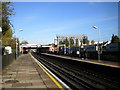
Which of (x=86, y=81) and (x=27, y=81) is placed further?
(x=86, y=81)

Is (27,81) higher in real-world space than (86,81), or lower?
higher

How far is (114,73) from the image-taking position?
1409 cm

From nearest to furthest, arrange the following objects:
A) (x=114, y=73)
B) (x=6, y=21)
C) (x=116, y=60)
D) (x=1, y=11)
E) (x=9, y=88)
Result: (x=9, y=88) < (x=114, y=73) < (x=1, y=11) < (x=6, y=21) < (x=116, y=60)

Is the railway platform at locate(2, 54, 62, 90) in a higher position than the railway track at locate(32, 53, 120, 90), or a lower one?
higher

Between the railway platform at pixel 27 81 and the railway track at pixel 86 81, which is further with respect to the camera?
the railway track at pixel 86 81

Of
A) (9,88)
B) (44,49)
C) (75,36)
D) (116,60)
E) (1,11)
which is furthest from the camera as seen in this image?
(44,49)

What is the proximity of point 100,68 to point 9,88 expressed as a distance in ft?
32.5

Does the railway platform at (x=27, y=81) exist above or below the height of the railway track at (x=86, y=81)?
above

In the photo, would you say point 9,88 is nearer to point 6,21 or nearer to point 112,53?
point 6,21

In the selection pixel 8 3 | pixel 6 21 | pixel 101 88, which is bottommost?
pixel 101 88

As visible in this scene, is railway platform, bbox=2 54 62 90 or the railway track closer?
railway platform, bbox=2 54 62 90

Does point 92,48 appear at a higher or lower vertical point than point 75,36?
lower

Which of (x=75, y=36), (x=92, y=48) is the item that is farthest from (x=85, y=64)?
(x=75, y=36)

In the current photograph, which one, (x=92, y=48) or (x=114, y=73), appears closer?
(x=114, y=73)
